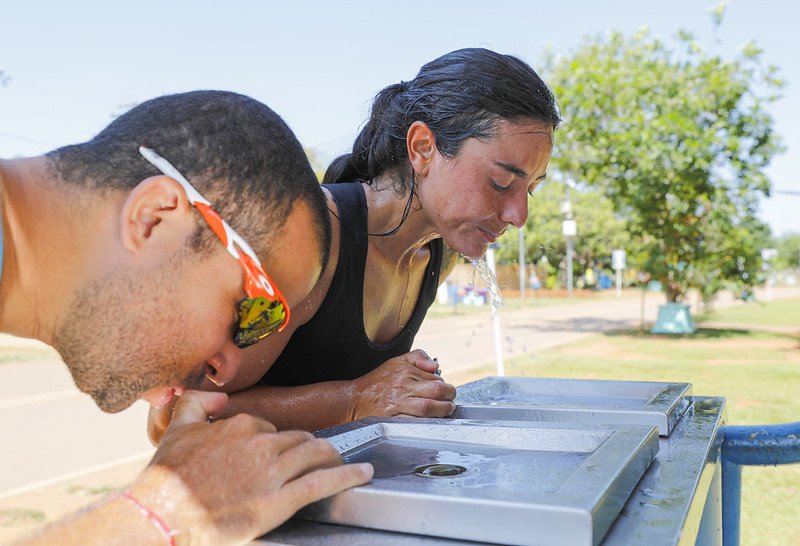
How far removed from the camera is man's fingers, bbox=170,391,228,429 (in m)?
1.00

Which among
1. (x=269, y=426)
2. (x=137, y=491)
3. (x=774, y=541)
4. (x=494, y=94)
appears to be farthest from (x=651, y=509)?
(x=774, y=541)

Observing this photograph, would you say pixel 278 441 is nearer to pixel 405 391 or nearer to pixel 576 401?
pixel 405 391

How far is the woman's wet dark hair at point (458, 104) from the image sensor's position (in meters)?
1.90

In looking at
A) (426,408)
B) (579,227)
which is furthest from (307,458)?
(579,227)

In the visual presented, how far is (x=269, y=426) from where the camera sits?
0.93 m

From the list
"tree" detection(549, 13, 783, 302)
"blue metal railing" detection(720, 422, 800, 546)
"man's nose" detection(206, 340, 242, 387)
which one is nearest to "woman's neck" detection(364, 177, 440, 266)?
"man's nose" detection(206, 340, 242, 387)

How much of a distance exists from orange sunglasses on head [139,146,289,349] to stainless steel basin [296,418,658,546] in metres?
0.19

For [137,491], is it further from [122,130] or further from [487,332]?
[487,332]

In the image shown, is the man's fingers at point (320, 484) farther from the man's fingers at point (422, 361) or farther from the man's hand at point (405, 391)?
the man's fingers at point (422, 361)

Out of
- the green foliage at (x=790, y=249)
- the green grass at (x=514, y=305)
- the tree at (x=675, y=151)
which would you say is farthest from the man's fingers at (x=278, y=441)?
the green foliage at (x=790, y=249)

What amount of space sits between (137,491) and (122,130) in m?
0.52

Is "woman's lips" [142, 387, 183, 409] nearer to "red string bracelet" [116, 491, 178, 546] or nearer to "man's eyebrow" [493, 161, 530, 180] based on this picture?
"red string bracelet" [116, 491, 178, 546]

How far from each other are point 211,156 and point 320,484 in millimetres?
490

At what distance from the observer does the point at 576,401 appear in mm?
1667
